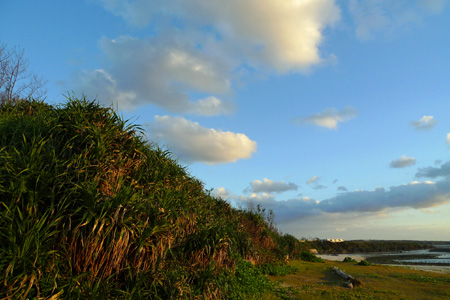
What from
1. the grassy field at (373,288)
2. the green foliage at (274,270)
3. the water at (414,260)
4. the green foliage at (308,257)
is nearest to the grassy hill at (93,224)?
the grassy field at (373,288)

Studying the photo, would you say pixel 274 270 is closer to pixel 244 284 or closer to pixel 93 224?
pixel 244 284

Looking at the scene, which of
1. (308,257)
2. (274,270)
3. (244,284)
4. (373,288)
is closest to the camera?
(244,284)

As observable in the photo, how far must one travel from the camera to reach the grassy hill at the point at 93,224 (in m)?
4.94

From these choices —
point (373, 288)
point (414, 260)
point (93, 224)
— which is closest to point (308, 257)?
point (373, 288)

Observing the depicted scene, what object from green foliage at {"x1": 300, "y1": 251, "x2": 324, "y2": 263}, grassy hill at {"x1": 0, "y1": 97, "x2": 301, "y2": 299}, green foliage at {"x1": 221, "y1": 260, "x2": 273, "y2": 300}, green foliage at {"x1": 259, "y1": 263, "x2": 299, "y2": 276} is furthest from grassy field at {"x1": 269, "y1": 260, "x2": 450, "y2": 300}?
green foliage at {"x1": 300, "y1": 251, "x2": 324, "y2": 263}

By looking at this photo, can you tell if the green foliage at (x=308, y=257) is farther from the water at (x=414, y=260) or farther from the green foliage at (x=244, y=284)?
the green foliage at (x=244, y=284)

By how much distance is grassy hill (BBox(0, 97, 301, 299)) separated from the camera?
4.94m

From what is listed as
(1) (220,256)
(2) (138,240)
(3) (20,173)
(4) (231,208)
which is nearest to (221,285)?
(1) (220,256)

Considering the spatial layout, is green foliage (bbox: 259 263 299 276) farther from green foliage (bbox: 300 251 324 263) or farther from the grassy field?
green foliage (bbox: 300 251 324 263)

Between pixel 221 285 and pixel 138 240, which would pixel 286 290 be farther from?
pixel 138 240

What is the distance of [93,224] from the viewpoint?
5656 millimetres

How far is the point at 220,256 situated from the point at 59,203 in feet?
15.4

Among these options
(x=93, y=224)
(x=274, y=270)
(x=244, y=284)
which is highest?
(x=93, y=224)

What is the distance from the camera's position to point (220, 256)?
27.5 ft
